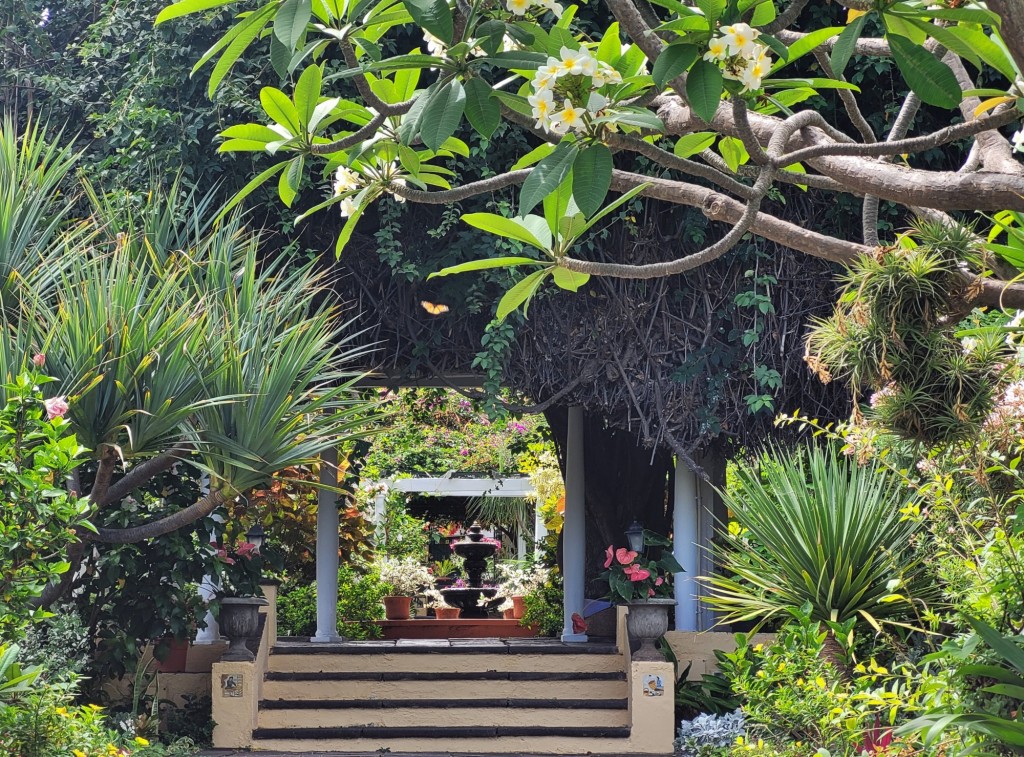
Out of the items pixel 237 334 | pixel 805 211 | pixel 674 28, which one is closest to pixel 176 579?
pixel 237 334

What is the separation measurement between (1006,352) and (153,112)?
17.9ft

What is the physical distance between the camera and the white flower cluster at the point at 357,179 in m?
2.50

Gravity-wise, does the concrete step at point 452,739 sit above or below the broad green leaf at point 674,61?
below

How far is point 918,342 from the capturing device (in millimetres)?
2549

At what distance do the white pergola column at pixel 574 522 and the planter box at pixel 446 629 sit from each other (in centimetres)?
165

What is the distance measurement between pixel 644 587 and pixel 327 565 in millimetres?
2660

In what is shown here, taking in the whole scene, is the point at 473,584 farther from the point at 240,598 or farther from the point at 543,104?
the point at 543,104

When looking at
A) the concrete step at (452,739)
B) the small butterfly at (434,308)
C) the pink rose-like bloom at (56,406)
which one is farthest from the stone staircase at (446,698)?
the pink rose-like bloom at (56,406)

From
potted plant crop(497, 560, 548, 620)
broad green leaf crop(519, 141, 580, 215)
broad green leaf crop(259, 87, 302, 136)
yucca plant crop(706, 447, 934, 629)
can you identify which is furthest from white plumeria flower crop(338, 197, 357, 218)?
potted plant crop(497, 560, 548, 620)

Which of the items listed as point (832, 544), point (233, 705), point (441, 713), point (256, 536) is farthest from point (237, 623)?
point (832, 544)

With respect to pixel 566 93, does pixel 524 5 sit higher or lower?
higher

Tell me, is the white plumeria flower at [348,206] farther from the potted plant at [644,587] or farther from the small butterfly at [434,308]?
the potted plant at [644,587]

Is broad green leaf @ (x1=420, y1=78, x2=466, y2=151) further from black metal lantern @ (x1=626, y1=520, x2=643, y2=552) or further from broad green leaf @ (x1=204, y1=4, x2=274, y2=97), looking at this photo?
black metal lantern @ (x1=626, y1=520, x2=643, y2=552)

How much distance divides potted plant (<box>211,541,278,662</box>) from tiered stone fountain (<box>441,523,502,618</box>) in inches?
224
